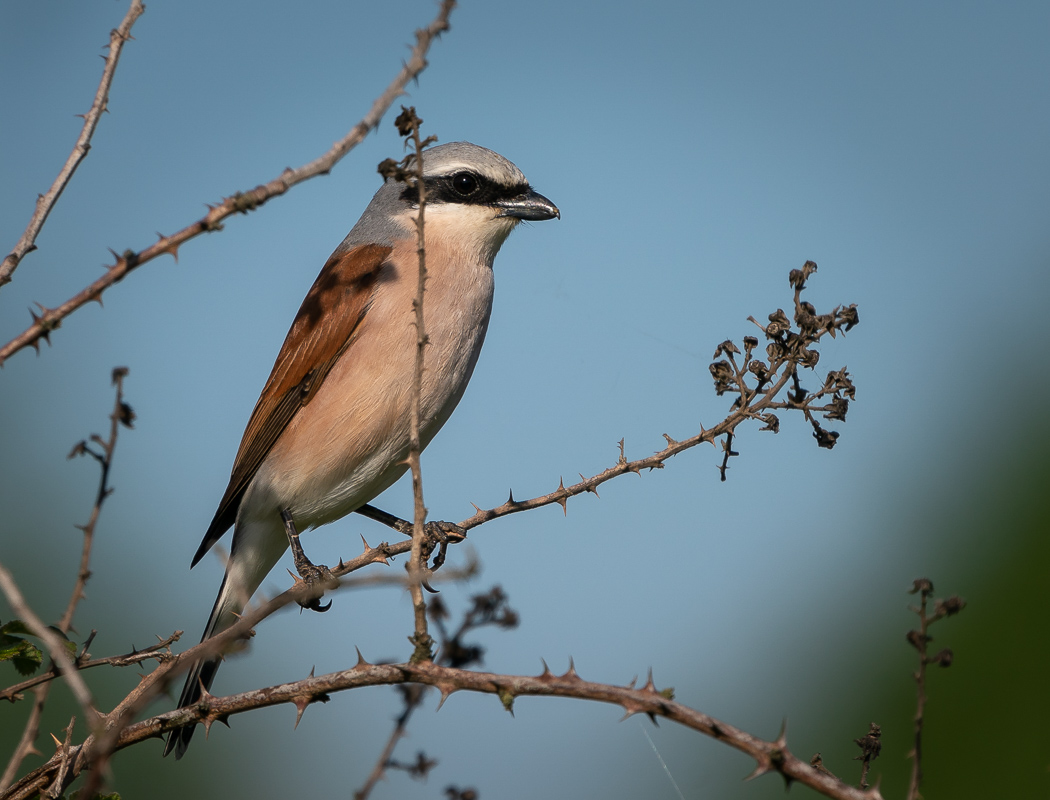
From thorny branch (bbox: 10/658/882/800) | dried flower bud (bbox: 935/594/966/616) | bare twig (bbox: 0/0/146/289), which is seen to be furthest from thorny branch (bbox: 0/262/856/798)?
bare twig (bbox: 0/0/146/289)

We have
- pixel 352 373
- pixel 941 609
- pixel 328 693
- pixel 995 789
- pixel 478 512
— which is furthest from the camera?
pixel 995 789

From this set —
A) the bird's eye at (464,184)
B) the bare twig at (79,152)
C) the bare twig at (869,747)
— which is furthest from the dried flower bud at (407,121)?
the bird's eye at (464,184)

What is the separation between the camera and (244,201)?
5.91 ft

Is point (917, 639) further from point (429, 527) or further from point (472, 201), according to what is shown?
point (472, 201)

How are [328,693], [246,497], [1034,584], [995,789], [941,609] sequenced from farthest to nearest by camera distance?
[1034,584] → [995,789] → [246,497] → [328,693] → [941,609]

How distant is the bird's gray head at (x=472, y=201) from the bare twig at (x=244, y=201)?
8.61ft

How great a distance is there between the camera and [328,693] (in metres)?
1.90

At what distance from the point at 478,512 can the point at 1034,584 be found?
23.7 feet

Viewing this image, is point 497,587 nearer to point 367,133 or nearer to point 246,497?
point 367,133

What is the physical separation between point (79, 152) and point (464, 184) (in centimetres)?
273

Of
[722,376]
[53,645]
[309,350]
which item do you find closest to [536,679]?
[53,645]

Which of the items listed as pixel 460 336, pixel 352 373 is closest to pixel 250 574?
pixel 352 373

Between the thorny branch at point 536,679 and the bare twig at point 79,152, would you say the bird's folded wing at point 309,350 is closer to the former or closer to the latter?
the thorny branch at point 536,679

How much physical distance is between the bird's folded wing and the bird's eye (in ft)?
1.60
